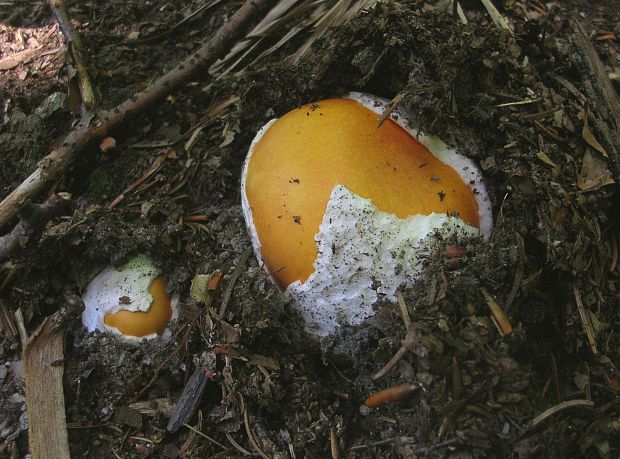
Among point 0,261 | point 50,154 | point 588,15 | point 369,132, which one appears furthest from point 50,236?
point 588,15

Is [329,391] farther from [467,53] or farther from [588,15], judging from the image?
[588,15]

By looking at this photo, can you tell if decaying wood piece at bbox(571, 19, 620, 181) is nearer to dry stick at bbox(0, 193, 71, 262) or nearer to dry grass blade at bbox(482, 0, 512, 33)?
dry grass blade at bbox(482, 0, 512, 33)

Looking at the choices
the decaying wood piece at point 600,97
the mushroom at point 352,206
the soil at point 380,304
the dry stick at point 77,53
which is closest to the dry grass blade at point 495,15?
the soil at point 380,304

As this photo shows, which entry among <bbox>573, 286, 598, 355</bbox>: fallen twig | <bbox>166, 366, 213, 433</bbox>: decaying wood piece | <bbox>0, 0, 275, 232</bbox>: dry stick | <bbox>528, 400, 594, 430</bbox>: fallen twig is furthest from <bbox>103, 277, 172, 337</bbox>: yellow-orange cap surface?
<bbox>573, 286, 598, 355</bbox>: fallen twig

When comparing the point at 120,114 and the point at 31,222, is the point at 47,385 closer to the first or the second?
the point at 31,222

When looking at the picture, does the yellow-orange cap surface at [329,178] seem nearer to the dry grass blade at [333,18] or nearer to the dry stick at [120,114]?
the dry grass blade at [333,18]

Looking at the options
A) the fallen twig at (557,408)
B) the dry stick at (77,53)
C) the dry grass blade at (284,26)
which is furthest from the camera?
the dry grass blade at (284,26)
